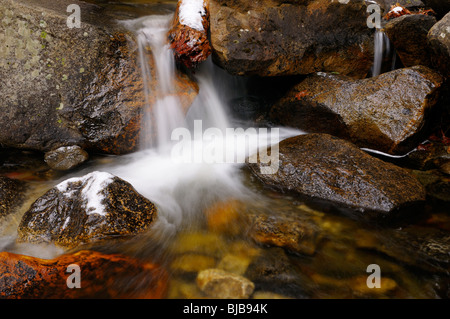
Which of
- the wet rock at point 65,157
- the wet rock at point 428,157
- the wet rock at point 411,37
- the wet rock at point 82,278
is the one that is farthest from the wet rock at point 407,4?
the wet rock at point 82,278

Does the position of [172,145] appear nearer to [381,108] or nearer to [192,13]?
[192,13]

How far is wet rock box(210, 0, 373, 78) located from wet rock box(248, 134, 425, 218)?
77.4 inches

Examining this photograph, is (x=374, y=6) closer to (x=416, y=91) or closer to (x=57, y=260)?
(x=416, y=91)

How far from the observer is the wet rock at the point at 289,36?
5551 mm

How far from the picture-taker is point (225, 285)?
9.24 ft

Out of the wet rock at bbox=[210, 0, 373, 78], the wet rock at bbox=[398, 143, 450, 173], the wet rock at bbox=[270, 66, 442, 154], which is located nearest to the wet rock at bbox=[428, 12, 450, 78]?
the wet rock at bbox=[270, 66, 442, 154]

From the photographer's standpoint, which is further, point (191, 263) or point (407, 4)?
point (407, 4)

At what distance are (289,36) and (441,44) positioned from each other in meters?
2.56

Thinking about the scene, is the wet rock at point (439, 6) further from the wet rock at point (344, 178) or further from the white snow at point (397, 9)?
the wet rock at point (344, 178)

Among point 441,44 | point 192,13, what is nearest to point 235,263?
point 192,13

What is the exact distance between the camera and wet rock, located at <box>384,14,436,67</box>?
587cm

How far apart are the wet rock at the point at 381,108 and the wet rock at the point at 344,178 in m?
0.85

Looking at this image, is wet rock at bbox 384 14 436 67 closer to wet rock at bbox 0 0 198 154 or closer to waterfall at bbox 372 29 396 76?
waterfall at bbox 372 29 396 76

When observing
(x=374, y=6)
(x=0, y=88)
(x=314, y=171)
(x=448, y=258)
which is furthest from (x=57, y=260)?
(x=374, y=6)
